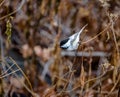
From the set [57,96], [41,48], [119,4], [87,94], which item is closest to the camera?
[57,96]

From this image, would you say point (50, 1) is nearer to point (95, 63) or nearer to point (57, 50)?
point (57, 50)

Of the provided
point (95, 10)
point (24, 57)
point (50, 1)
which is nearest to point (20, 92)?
point (24, 57)

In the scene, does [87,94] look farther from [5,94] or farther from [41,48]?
[41,48]

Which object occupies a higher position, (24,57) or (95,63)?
(24,57)

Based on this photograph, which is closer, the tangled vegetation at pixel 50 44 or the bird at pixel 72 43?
the bird at pixel 72 43

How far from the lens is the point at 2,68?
191cm

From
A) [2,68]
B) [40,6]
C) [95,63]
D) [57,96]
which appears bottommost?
[95,63]

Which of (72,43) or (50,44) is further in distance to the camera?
(50,44)

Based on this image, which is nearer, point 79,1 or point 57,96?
point 57,96

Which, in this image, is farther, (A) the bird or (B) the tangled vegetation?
(B) the tangled vegetation

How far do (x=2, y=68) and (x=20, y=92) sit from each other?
0.66 meters

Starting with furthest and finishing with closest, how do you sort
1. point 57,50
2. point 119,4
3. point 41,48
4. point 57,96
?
point 41,48, point 119,4, point 57,50, point 57,96

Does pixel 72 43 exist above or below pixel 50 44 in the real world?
above

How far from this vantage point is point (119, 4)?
2.47 meters
